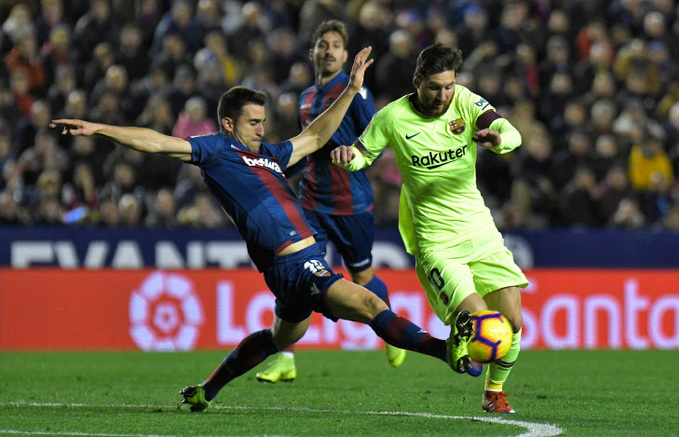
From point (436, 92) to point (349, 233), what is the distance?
7.62 feet

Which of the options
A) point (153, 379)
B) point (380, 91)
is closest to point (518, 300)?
point (153, 379)

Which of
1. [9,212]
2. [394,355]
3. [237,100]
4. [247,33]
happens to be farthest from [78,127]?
[247,33]

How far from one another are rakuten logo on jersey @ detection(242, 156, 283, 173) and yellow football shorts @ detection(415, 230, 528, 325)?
1.14 metres

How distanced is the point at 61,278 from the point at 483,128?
24.7 ft

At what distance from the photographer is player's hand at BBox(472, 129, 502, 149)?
7172 millimetres

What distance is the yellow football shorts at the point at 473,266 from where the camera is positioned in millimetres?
7680

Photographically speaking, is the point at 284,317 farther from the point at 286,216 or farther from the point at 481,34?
the point at 481,34

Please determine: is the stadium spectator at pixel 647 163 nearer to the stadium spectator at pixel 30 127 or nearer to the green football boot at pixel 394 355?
the green football boot at pixel 394 355

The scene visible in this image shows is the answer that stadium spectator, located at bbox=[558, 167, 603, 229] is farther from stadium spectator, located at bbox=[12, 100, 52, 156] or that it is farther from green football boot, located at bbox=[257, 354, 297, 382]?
stadium spectator, located at bbox=[12, 100, 52, 156]

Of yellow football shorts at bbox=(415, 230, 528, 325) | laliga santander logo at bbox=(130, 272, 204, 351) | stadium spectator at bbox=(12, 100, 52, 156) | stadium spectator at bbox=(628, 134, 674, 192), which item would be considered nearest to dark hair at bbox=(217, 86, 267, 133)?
yellow football shorts at bbox=(415, 230, 528, 325)

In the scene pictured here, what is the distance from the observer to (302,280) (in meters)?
7.21

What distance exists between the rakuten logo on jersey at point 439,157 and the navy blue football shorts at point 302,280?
3.11 feet

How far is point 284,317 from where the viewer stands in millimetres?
7602

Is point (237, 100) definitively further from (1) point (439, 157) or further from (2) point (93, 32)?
(2) point (93, 32)
